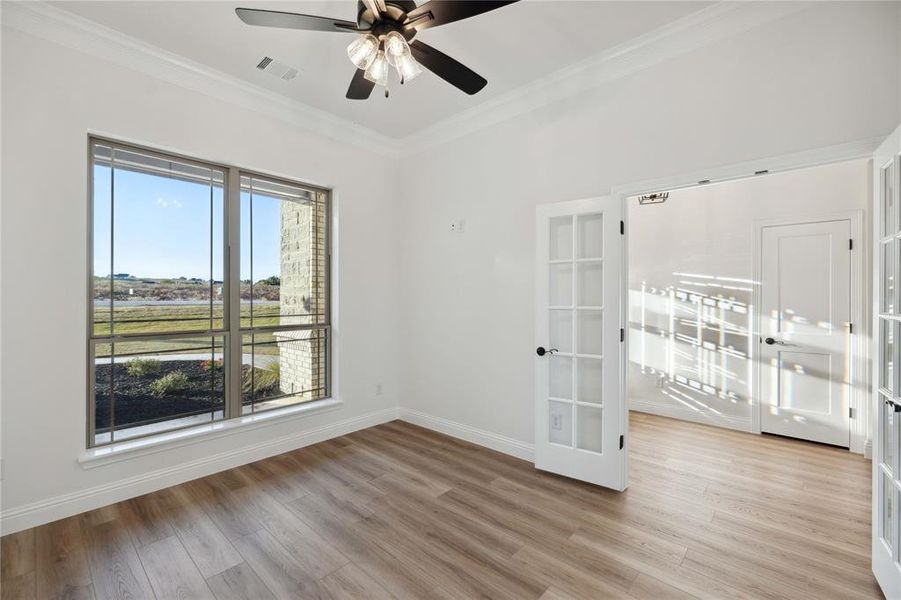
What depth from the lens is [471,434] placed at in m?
3.85

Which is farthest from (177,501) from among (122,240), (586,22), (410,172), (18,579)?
(586,22)

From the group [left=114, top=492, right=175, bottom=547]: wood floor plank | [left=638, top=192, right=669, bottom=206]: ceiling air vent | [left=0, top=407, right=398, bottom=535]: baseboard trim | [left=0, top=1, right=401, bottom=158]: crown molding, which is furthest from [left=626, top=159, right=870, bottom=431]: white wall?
[left=114, top=492, right=175, bottom=547]: wood floor plank

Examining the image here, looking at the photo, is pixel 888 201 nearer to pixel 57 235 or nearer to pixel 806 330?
pixel 806 330

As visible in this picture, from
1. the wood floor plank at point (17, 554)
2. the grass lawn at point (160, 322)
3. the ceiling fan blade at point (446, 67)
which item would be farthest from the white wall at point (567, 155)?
the wood floor plank at point (17, 554)

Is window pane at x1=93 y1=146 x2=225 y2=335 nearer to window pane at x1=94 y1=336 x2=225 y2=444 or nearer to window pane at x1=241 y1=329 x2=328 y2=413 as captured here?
window pane at x1=94 y1=336 x2=225 y2=444

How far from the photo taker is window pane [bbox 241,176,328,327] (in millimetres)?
3516

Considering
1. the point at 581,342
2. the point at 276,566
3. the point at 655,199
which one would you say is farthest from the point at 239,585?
the point at 655,199

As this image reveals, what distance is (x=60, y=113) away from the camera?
8.32ft

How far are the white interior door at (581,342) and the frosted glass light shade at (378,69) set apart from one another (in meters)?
1.64

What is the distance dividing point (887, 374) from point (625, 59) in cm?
244

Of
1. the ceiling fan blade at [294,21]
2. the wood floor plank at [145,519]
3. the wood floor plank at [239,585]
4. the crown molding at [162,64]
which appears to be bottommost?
the wood floor plank at [239,585]

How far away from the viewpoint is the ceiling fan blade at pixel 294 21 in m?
1.79

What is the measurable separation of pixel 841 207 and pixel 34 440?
6.61 metres

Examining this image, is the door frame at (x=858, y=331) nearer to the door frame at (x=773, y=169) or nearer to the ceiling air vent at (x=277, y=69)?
the door frame at (x=773, y=169)
